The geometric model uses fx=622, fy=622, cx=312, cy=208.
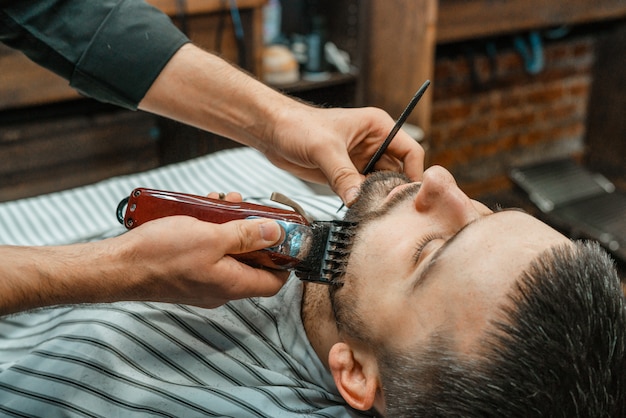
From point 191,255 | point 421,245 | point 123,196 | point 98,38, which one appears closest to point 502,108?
point 123,196

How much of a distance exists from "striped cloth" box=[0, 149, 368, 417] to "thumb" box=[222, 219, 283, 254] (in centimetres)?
35

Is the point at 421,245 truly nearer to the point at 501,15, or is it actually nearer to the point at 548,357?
the point at 548,357

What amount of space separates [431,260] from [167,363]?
0.60 meters

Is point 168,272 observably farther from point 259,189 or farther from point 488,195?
point 488,195

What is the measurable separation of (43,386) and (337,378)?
23.4 inches

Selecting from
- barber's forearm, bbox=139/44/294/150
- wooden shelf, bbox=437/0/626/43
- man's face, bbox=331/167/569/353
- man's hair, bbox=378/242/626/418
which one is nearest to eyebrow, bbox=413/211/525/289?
man's face, bbox=331/167/569/353

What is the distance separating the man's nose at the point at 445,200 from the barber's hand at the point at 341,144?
0.74ft

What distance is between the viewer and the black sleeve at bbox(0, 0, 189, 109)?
1.57 metres

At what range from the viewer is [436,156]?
3584mm

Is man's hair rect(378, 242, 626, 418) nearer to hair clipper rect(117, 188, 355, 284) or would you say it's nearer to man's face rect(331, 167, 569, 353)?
man's face rect(331, 167, 569, 353)

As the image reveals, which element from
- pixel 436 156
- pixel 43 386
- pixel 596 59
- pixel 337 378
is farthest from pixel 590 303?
pixel 596 59

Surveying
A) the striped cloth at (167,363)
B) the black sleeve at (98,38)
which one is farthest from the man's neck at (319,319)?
the black sleeve at (98,38)

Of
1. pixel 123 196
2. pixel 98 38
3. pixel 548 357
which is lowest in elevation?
pixel 123 196

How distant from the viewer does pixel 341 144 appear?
1.43 metres
